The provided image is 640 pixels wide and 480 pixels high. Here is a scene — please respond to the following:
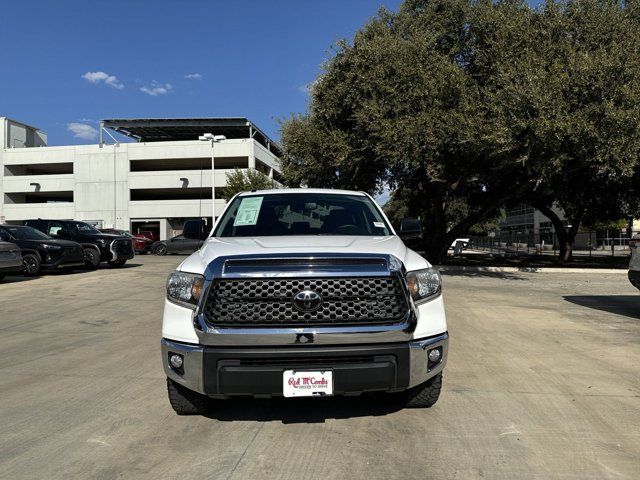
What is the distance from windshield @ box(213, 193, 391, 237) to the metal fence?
2959 cm

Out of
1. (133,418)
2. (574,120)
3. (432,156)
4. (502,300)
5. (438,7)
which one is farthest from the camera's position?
(438,7)

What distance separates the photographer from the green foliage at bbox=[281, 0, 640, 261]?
40.7 feet

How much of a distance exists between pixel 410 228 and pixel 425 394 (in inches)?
77.0

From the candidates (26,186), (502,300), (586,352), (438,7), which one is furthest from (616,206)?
(26,186)

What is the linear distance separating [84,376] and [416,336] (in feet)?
11.9

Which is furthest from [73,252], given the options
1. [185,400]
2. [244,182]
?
[244,182]

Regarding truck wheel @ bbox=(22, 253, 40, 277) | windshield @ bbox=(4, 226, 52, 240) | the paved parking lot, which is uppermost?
windshield @ bbox=(4, 226, 52, 240)

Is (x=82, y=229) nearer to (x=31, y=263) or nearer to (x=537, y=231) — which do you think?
(x=31, y=263)

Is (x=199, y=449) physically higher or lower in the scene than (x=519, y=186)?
lower

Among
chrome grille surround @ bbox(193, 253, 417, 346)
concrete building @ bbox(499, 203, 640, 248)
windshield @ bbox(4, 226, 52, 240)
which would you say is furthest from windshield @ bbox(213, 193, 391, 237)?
concrete building @ bbox(499, 203, 640, 248)

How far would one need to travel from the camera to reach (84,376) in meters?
5.21

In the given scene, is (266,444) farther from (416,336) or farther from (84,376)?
(84,376)

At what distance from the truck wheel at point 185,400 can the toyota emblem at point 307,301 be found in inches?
45.6

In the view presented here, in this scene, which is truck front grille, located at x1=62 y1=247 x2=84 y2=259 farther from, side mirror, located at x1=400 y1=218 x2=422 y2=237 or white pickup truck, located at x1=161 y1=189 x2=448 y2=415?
white pickup truck, located at x1=161 y1=189 x2=448 y2=415
